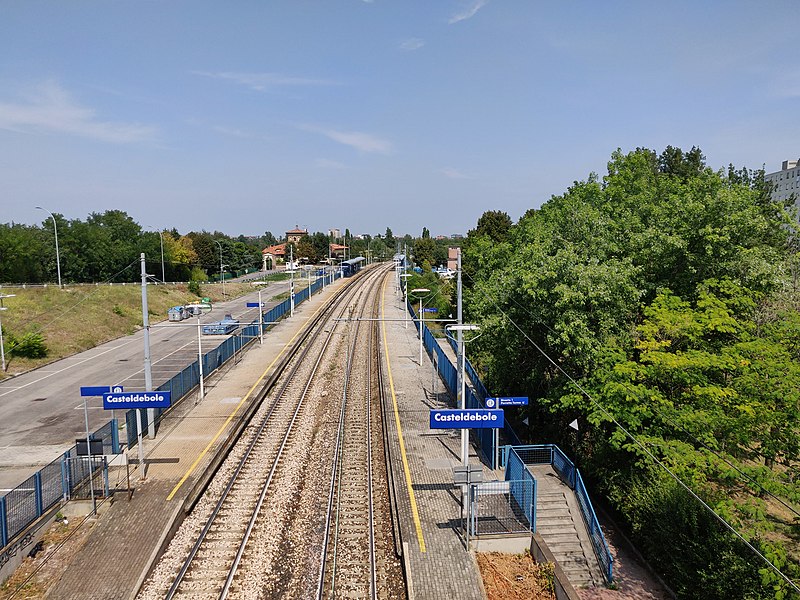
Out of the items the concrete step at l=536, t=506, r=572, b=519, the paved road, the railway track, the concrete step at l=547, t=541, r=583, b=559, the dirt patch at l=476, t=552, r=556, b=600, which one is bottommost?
the concrete step at l=547, t=541, r=583, b=559

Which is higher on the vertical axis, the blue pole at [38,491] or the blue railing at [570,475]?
the blue pole at [38,491]

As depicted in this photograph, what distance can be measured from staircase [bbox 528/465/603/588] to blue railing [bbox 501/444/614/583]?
0.56 ft

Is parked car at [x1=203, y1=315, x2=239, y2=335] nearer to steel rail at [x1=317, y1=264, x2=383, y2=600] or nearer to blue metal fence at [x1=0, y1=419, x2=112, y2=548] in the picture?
steel rail at [x1=317, y1=264, x2=383, y2=600]

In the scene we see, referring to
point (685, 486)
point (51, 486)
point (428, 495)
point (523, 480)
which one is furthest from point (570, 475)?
point (51, 486)

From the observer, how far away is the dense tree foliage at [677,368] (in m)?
13.1

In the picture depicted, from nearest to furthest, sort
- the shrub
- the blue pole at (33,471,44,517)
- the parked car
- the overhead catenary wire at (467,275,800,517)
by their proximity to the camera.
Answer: the overhead catenary wire at (467,275,800,517), the blue pole at (33,471,44,517), the shrub, the parked car

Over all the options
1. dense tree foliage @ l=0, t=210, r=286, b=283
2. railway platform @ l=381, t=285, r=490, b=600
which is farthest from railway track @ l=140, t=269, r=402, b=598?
dense tree foliage @ l=0, t=210, r=286, b=283

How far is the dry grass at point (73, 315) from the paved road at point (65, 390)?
1.37 m

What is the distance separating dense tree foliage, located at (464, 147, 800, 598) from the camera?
516 inches

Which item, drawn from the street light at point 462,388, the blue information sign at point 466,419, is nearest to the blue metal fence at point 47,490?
the blue information sign at point 466,419

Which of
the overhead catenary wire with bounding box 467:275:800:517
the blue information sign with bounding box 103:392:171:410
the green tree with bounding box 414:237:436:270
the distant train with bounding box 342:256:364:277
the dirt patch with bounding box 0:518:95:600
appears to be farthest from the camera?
the green tree with bounding box 414:237:436:270

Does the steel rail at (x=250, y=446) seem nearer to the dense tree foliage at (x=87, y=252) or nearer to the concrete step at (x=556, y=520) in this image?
the concrete step at (x=556, y=520)

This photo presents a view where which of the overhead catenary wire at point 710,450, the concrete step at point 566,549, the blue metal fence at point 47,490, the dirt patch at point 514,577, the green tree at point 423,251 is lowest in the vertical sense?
the concrete step at point 566,549

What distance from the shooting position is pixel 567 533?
14984 millimetres
